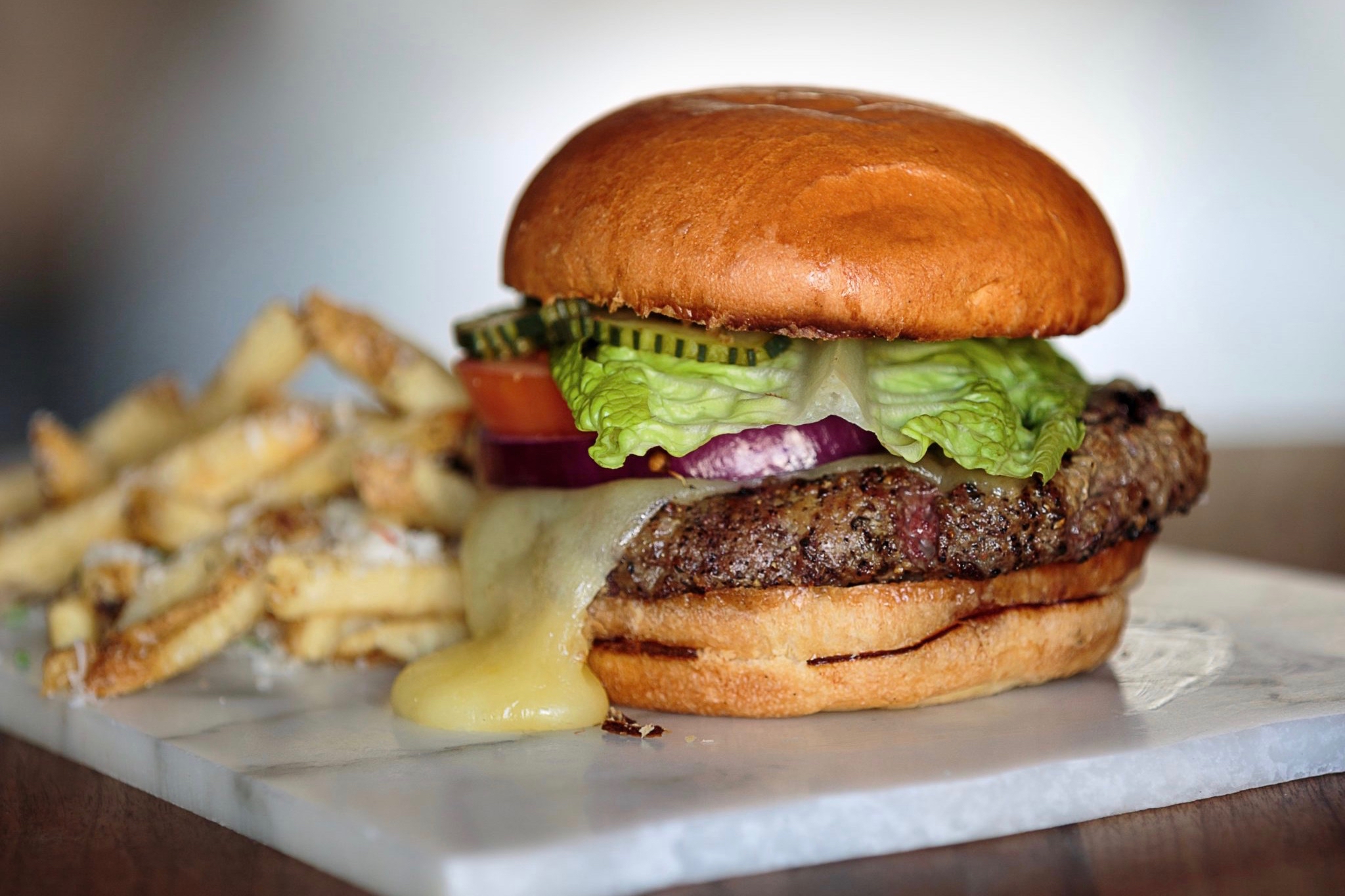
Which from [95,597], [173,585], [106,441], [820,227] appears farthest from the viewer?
[106,441]

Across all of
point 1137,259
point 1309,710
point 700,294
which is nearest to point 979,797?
point 1309,710

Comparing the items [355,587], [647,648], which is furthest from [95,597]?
[647,648]

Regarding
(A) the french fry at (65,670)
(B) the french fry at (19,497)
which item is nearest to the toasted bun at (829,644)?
(A) the french fry at (65,670)

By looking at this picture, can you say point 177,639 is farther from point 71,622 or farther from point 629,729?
point 629,729

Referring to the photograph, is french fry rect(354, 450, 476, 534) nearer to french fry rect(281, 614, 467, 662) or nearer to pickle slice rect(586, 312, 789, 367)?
french fry rect(281, 614, 467, 662)

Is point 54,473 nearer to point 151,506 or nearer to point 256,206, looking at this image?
point 151,506

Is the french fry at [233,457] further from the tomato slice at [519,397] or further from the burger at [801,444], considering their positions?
the burger at [801,444]
